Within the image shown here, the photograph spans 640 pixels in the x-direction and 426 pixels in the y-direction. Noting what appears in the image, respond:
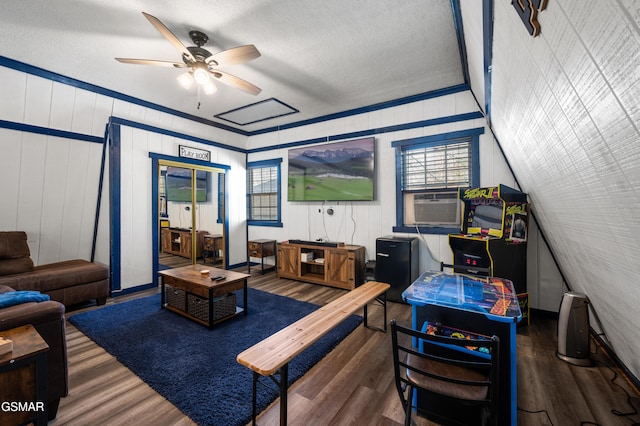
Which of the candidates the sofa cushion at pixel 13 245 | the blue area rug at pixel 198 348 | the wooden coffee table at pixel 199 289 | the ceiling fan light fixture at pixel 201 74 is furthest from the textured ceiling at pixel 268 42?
the blue area rug at pixel 198 348

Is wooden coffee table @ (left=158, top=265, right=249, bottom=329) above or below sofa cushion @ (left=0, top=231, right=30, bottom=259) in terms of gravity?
below

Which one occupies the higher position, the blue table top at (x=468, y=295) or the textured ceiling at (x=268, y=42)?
the textured ceiling at (x=268, y=42)

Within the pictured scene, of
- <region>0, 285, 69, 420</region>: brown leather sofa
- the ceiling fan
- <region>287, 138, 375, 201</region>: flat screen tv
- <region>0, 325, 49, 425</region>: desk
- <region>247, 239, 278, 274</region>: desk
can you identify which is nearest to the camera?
<region>0, 325, 49, 425</region>: desk

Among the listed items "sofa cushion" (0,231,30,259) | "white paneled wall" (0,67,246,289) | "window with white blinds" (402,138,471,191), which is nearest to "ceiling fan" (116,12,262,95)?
"white paneled wall" (0,67,246,289)

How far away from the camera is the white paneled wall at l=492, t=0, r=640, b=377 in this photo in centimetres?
62

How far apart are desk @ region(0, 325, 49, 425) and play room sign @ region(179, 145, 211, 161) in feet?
13.5

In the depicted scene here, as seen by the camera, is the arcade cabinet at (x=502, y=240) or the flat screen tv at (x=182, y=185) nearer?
the arcade cabinet at (x=502, y=240)

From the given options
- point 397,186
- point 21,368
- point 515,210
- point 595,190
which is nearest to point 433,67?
point 397,186

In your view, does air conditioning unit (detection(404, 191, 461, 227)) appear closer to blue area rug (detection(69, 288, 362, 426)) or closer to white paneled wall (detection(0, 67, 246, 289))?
blue area rug (detection(69, 288, 362, 426))

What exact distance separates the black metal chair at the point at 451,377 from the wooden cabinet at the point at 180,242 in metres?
5.13

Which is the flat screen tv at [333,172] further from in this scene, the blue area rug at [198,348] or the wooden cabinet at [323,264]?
the blue area rug at [198,348]

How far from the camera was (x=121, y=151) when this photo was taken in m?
4.24

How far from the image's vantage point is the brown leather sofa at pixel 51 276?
3117mm

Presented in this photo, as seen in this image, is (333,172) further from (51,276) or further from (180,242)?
(51,276)
